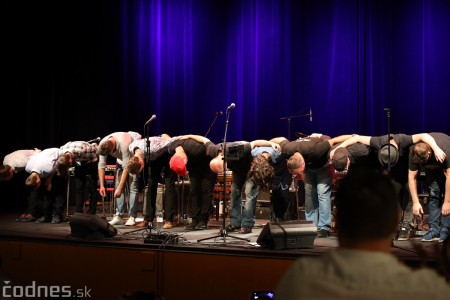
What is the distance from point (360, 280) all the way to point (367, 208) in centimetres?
24

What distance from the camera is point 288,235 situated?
5.37 meters

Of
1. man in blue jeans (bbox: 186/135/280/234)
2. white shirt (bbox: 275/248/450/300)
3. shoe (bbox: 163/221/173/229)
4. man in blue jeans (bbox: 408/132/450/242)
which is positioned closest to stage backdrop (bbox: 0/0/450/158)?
man in blue jeans (bbox: 186/135/280/234)

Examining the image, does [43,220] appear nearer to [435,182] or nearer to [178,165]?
[178,165]

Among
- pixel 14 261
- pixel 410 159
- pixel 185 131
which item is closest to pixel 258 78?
pixel 185 131

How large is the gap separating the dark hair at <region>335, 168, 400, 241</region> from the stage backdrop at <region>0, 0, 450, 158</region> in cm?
849

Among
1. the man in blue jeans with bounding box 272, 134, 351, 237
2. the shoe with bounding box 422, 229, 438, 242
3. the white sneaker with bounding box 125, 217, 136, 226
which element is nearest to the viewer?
the shoe with bounding box 422, 229, 438, 242

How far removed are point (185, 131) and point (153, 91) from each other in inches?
48.8

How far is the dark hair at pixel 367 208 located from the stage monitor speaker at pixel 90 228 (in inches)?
193

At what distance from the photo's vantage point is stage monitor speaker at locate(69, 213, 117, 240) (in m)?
6.20

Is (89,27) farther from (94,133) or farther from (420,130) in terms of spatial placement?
(420,130)

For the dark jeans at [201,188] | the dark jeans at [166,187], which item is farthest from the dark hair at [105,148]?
the dark jeans at [201,188]

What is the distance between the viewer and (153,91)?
12312 millimetres

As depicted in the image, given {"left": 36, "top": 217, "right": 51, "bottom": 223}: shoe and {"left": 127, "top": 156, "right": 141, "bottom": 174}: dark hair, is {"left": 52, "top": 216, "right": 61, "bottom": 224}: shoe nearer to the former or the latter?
{"left": 36, "top": 217, "right": 51, "bottom": 223}: shoe

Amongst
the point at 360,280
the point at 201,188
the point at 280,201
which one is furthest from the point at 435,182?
the point at 360,280
